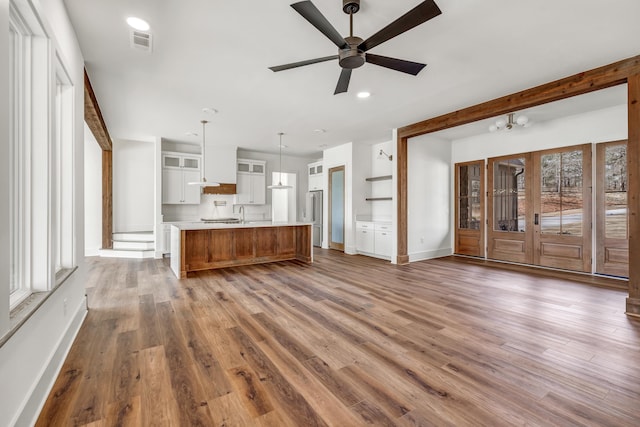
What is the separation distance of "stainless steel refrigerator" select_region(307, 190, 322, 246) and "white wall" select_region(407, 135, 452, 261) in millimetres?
3005

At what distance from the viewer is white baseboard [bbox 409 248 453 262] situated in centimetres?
637

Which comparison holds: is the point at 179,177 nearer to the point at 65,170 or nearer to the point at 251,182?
the point at 251,182

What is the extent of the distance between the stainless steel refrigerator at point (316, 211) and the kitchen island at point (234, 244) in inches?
88.7

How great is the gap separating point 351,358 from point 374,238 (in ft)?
15.4

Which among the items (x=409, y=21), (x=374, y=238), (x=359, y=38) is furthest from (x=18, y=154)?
(x=374, y=238)

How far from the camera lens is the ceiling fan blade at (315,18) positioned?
1920 mm

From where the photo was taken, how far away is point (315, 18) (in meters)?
2.06

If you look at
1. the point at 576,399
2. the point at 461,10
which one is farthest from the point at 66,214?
the point at 576,399

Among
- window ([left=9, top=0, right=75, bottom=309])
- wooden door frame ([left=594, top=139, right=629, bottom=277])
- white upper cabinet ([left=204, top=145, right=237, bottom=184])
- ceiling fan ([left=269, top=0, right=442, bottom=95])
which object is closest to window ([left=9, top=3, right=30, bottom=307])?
window ([left=9, top=0, right=75, bottom=309])

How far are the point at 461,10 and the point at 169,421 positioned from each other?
3.51 m

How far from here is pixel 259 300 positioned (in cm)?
367

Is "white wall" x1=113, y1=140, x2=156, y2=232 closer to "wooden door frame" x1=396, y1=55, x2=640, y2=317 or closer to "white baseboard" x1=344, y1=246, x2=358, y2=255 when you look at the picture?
"white baseboard" x1=344, y1=246, x2=358, y2=255

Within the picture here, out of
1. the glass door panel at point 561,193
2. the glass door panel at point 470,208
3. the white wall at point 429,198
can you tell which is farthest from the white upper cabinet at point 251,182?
the glass door panel at point 561,193

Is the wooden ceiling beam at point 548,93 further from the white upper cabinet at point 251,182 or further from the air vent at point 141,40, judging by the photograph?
the white upper cabinet at point 251,182
